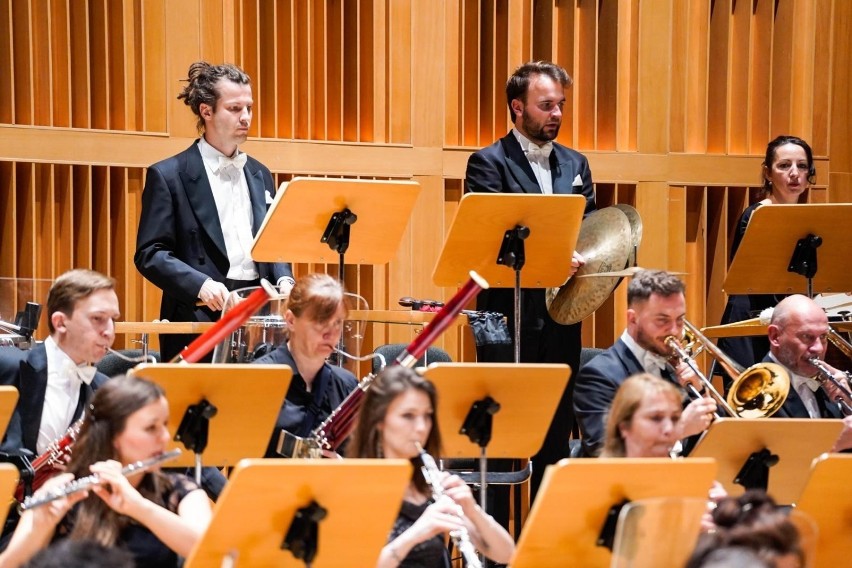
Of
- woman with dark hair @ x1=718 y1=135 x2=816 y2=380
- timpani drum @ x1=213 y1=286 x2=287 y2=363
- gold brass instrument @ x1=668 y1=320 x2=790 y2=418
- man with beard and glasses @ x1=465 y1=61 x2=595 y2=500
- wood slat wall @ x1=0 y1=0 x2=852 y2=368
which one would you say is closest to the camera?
gold brass instrument @ x1=668 y1=320 x2=790 y2=418

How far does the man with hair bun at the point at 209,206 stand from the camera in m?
4.57

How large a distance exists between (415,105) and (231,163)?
1583 millimetres

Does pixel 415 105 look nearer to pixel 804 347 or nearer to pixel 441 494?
pixel 804 347

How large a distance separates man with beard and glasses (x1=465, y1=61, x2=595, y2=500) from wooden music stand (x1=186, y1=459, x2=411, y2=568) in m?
2.00

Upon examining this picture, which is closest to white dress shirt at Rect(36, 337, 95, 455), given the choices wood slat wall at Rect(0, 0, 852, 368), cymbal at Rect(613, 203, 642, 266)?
wood slat wall at Rect(0, 0, 852, 368)

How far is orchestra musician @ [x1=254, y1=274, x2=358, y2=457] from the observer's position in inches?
150

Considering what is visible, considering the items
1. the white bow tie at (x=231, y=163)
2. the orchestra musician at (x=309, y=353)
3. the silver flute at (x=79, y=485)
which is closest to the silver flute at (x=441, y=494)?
the silver flute at (x=79, y=485)

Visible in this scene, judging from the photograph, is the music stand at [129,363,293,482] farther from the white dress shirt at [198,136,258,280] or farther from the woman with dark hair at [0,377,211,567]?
the white dress shirt at [198,136,258,280]

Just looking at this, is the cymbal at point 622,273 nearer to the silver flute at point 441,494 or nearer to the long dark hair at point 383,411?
the long dark hair at point 383,411

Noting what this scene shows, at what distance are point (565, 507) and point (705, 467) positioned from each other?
0.33 m

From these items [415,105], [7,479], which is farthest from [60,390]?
[415,105]

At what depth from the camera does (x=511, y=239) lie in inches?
168

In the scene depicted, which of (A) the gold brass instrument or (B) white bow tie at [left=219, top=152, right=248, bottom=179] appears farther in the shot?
(B) white bow tie at [left=219, top=152, right=248, bottom=179]

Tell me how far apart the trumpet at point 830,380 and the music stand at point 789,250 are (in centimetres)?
44
